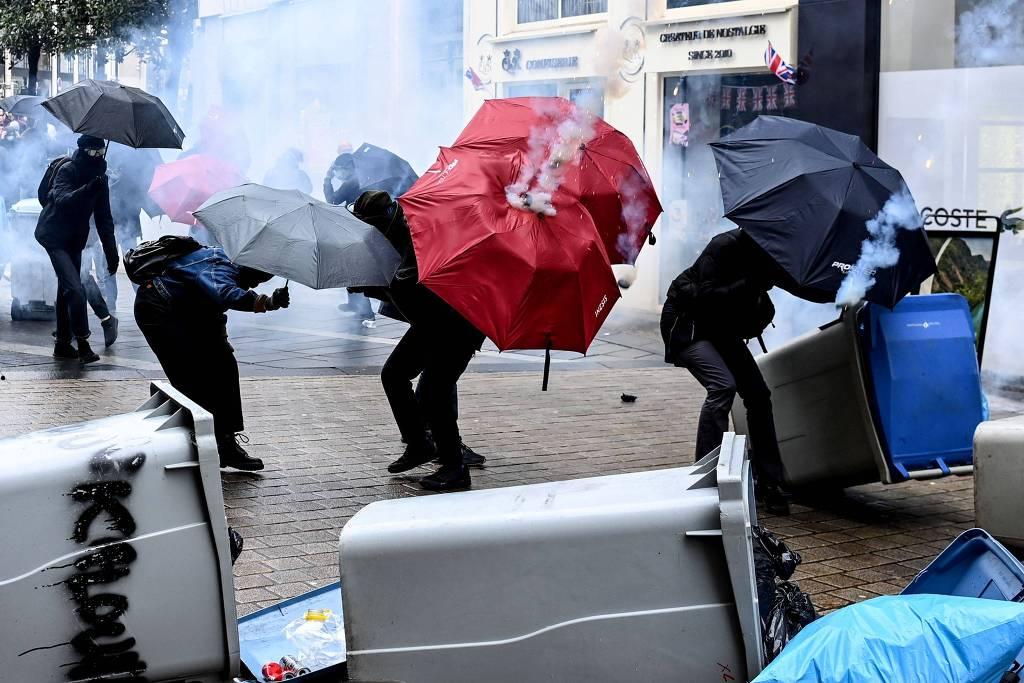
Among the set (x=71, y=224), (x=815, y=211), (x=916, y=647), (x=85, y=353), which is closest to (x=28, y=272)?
(x=71, y=224)

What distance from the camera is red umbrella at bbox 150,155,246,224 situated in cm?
1040

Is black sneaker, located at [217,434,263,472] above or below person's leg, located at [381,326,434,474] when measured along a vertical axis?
below

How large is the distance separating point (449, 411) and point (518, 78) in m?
8.67

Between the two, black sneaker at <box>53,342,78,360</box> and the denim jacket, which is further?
black sneaker at <box>53,342,78,360</box>

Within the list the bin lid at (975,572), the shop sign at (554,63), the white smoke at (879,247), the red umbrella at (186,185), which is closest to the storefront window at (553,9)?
the shop sign at (554,63)

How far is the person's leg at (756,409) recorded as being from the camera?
5.55m

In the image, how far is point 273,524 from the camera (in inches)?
205

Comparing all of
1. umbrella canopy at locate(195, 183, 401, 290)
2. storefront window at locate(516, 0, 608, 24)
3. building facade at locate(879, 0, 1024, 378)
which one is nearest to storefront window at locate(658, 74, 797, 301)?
storefront window at locate(516, 0, 608, 24)

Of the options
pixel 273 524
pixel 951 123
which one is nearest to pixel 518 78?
pixel 951 123

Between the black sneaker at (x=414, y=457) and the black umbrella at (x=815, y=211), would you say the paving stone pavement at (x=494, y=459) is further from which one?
the black umbrella at (x=815, y=211)

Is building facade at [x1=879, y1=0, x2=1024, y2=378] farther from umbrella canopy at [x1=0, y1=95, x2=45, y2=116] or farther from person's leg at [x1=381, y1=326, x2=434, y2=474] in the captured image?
umbrella canopy at [x1=0, y1=95, x2=45, y2=116]

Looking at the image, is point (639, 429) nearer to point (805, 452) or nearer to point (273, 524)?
point (805, 452)

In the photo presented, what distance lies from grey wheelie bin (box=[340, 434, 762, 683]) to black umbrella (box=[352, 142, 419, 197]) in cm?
763

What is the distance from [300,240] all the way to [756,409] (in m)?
2.06
